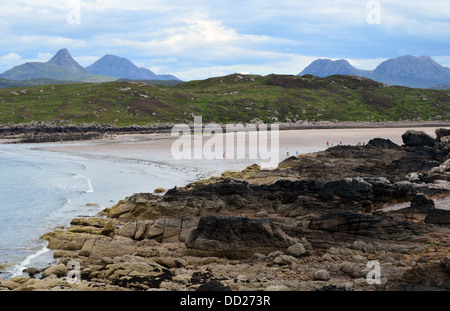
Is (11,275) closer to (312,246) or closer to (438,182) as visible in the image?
(312,246)

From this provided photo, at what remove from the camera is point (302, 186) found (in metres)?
31.9

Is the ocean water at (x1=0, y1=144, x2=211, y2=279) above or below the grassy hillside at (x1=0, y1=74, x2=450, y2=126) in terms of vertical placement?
below

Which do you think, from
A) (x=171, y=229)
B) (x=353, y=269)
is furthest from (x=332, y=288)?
(x=171, y=229)

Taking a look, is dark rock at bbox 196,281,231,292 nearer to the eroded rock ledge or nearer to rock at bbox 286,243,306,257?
the eroded rock ledge

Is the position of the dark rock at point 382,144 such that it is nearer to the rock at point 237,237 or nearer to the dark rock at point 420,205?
the dark rock at point 420,205

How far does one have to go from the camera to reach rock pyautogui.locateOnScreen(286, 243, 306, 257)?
21.0 metres

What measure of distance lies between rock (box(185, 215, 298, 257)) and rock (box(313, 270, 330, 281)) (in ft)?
13.0

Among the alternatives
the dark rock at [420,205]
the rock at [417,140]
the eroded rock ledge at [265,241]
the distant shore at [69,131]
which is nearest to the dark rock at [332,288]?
the eroded rock ledge at [265,241]

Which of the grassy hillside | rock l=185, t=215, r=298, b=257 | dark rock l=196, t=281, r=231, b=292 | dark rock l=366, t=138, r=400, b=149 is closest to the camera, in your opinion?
dark rock l=196, t=281, r=231, b=292

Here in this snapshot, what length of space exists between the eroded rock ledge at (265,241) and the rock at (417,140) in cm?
2761

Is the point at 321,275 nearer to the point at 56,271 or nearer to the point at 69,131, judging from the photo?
the point at 56,271

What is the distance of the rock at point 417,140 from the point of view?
199 feet

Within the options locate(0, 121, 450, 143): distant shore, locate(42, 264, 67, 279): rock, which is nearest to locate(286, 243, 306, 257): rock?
locate(42, 264, 67, 279): rock
